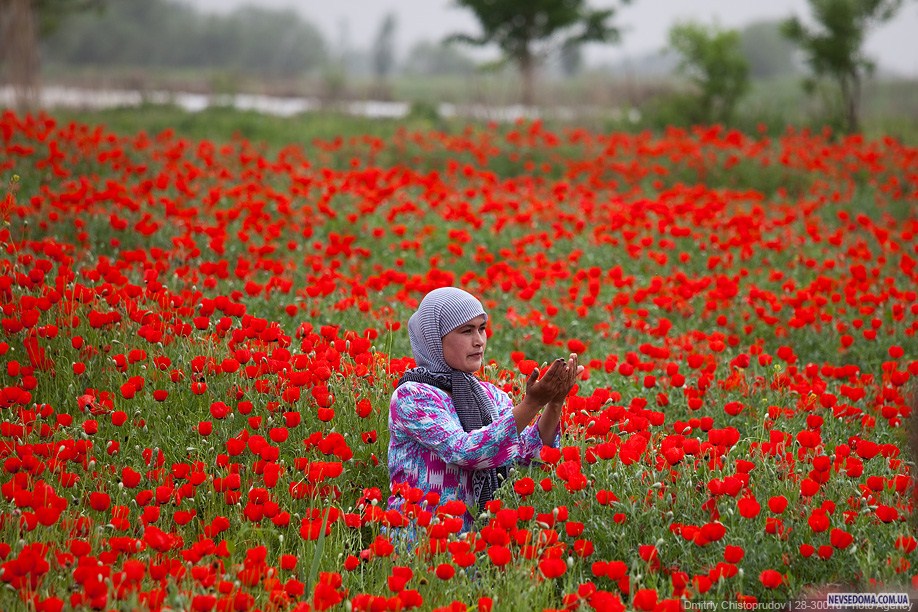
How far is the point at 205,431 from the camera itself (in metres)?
4.03

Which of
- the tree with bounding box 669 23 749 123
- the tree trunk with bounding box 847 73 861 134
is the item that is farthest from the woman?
the tree with bounding box 669 23 749 123

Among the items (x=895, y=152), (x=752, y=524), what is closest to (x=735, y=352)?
(x=752, y=524)

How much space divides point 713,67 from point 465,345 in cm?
1695

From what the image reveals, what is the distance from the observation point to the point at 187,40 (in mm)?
78312

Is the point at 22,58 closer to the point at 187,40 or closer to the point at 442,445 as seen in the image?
the point at 442,445

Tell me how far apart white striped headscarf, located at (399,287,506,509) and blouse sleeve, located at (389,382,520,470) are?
3.1 inches

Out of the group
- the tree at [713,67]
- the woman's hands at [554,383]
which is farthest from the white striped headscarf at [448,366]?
the tree at [713,67]

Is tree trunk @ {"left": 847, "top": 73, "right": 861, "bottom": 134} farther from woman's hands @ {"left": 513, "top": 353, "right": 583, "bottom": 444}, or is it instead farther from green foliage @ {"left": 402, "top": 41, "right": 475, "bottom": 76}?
Result: green foliage @ {"left": 402, "top": 41, "right": 475, "bottom": 76}

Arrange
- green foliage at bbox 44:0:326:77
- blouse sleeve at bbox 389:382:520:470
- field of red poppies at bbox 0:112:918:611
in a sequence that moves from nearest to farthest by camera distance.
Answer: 1. field of red poppies at bbox 0:112:918:611
2. blouse sleeve at bbox 389:382:520:470
3. green foliage at bbox 44:0:326:77

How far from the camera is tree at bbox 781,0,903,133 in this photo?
59.0 ft

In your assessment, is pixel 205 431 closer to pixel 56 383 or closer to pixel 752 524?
pixel 56 383

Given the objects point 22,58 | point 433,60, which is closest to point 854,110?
point 22,58

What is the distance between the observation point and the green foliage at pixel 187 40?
69312mm

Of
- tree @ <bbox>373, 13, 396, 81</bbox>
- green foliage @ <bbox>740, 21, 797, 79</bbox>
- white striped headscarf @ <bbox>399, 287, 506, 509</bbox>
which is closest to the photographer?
white striped headscarf @ <bbox>399, 287, 506, 509</bbox>
